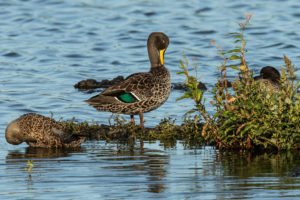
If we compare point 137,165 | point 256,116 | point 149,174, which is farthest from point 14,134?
point 256,116

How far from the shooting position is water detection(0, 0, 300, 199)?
8.29 meters

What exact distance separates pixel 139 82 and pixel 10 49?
1341 centimetres

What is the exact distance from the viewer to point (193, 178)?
28.3 ft

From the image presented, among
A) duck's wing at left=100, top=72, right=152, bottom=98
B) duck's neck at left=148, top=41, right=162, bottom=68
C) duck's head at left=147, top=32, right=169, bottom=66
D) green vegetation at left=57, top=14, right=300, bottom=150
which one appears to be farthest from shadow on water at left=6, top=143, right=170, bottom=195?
duck's head at left=147, top=32, right=169, bottom=66

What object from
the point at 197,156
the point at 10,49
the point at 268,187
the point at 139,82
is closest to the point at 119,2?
the point at 10,49

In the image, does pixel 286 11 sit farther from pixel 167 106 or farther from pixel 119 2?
pixel 167 106

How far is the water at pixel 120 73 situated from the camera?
326 inches

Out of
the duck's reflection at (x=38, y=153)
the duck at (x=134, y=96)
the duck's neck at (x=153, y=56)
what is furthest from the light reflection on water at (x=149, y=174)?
the duck's neck at (x=153, y=56)

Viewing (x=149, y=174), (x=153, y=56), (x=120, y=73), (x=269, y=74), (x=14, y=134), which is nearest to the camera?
(x=149, y=174)

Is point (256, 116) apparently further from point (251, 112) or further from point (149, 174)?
point (149, 174)

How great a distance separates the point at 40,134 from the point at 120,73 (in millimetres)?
10450

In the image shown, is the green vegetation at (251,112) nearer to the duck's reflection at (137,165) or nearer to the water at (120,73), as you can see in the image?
the water at (120,73)

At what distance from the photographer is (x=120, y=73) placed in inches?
853

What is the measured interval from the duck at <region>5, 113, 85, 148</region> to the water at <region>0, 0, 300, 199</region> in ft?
0.73
